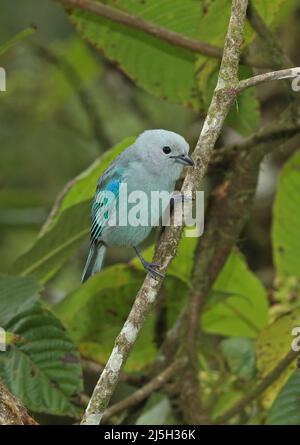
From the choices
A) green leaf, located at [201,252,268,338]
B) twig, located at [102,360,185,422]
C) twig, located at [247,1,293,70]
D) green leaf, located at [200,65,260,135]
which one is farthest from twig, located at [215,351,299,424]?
twig, located at [247,1,293,70]

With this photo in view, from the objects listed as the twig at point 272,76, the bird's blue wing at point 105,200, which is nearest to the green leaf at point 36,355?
the bird's blue wing at point 105,200

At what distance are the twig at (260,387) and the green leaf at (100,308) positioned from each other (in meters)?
0.67

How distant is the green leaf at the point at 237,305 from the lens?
430cm

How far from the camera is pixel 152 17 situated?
4246 mm

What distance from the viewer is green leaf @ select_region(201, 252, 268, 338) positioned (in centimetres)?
430

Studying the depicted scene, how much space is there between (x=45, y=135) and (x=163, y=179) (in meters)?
3.88

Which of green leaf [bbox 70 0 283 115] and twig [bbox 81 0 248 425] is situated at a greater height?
green leaf [bbox 70 0 283 115]

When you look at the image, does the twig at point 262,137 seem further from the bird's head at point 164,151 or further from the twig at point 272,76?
the twig at point 272,76

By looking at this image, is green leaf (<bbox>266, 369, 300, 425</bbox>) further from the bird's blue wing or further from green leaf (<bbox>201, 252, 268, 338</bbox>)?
the bird's blue wing

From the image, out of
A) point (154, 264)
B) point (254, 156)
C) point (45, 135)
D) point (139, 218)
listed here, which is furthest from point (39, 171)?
point (154, 264)

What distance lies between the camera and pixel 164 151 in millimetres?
3531

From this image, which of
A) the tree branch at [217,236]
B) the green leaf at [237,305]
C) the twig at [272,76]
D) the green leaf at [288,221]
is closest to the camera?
the twig at [272,76]

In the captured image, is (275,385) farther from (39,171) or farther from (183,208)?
(39,171)

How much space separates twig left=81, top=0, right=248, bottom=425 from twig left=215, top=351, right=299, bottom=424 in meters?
1.18
